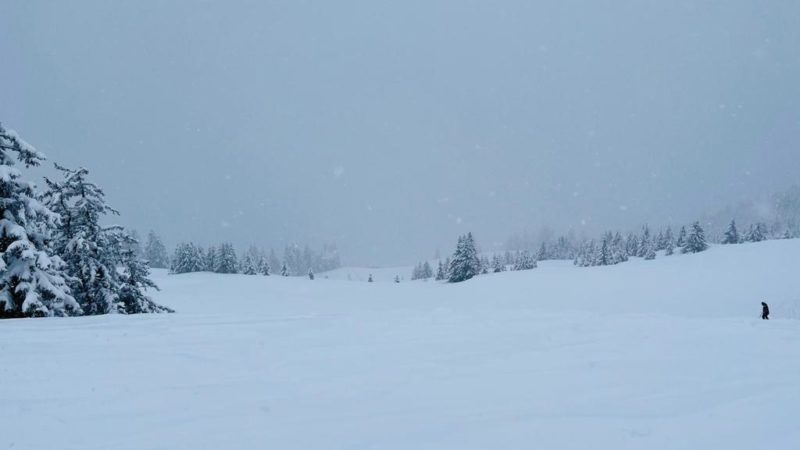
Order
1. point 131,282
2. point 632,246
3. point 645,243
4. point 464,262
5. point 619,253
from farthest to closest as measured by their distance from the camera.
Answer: point 632,246
point 645,243
point 619,253
point 464,262
point 131,282

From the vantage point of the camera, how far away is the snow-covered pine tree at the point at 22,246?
11820 mm

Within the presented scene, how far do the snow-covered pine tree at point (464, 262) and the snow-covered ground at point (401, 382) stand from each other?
38.5 meters

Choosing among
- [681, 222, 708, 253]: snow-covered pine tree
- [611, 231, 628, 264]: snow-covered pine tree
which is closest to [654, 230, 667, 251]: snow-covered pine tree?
[611, 231, 628, 264]: snow-covered pine tree

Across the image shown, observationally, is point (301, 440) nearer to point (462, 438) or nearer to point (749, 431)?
point (462, 438)

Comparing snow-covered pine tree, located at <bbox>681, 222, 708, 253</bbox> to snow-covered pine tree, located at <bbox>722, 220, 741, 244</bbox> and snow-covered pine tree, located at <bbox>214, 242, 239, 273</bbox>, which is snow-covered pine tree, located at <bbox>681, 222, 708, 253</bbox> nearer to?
snow-covered pine tree, located at <bbox>722, 220, 741, 244</bbox>

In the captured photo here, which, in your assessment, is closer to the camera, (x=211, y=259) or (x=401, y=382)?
(x=401, y=382)

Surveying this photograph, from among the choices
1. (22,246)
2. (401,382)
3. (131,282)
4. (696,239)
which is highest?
(696,239)

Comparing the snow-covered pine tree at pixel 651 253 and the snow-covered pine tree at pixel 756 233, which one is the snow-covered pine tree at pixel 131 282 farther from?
the snow-covered pine tree at pixel 756 233

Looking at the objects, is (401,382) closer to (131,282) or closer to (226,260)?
(131,282)

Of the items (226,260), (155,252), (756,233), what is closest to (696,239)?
(756,233)

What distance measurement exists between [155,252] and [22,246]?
94564mm

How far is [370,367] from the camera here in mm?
6484

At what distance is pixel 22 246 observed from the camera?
11.8 m

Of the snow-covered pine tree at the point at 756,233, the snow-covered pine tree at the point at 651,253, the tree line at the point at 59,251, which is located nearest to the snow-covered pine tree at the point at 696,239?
the snow-covered pine tree at the point at 651,253
